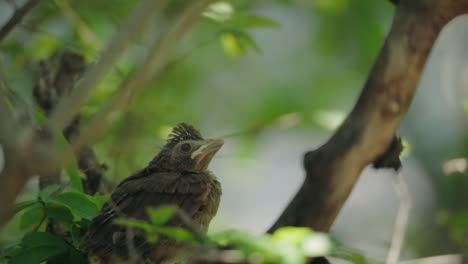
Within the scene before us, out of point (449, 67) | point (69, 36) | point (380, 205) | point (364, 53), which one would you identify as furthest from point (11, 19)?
point (380, 205)

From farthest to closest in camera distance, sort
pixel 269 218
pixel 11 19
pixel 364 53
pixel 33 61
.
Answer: pixel 269 218 → pixel 364 53 → pixel 33 61 → pixel 11 19

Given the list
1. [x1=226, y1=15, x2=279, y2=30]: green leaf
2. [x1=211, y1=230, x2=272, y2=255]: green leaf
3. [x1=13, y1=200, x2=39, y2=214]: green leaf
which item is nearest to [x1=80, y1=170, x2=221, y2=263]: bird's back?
[x1=13, y1=200, x2=39, y2=214]: green leaf

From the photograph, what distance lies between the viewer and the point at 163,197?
3197 mm

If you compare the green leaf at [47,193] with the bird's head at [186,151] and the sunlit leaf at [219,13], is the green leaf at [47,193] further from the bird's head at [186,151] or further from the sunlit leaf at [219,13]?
the sunlit leaf at [219,13]

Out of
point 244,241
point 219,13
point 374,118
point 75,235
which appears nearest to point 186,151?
point 219,13

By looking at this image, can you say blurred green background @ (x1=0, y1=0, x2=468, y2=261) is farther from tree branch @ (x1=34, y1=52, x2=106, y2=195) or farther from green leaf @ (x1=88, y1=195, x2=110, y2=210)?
green leaf @ (x1=88, y1=195, x2=110, y2=210)

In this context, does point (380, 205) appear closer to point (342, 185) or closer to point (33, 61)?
point (33, 61)

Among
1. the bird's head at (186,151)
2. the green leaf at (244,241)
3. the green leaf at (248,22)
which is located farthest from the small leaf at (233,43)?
the green leaf at (244,241)

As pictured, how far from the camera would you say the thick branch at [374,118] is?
2279 mm

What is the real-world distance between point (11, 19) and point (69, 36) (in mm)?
2701

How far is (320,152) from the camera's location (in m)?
2.34

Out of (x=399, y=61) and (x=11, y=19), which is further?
(x=11, y=19)

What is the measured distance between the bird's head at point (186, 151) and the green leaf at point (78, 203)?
0.79m

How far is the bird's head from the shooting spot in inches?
141
